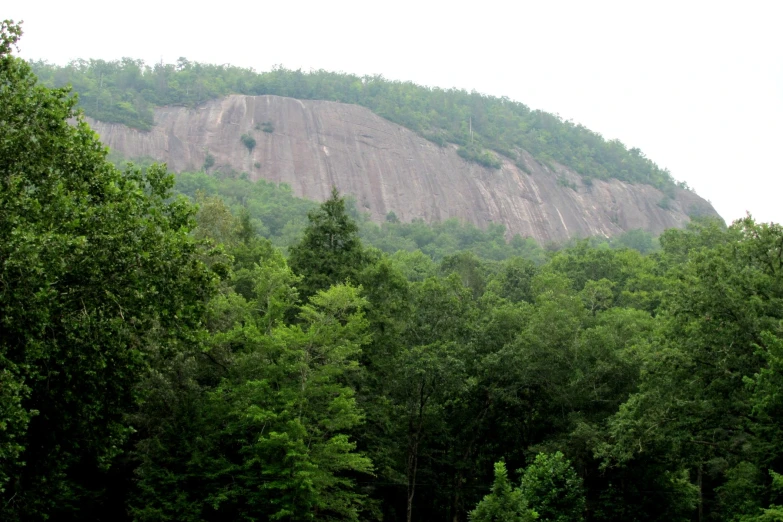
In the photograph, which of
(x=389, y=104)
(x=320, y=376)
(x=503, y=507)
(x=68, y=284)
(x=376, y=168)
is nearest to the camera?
(x=68, y=284)

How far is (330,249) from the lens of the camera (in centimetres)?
3622

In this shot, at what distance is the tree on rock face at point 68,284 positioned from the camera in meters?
15.4

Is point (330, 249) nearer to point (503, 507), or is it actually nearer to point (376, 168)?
point (503, 507)

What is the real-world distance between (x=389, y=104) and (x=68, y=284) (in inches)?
6158

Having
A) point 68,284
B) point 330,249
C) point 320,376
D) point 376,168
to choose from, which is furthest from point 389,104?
point 68,284

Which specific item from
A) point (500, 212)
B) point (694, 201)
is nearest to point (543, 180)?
point (500, 212)

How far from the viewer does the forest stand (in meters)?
16.7

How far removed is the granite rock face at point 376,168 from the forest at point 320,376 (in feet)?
300

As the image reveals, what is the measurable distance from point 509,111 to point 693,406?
17441 centimetres

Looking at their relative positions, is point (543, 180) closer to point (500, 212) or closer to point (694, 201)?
point (500, 212)

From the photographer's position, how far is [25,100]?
55.4 feet

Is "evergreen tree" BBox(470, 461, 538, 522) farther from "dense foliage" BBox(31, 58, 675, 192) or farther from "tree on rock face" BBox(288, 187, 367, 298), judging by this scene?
"dense foliage" BBox(31, 58, 675, 192)

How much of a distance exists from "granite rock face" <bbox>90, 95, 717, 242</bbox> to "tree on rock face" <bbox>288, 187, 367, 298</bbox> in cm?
9475

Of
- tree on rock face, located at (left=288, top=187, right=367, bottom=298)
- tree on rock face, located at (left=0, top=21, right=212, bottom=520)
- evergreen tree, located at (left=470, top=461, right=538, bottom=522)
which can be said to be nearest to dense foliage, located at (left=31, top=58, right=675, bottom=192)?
tree on rock face, located at (left=288, top=187, right=367, bottom=298)
